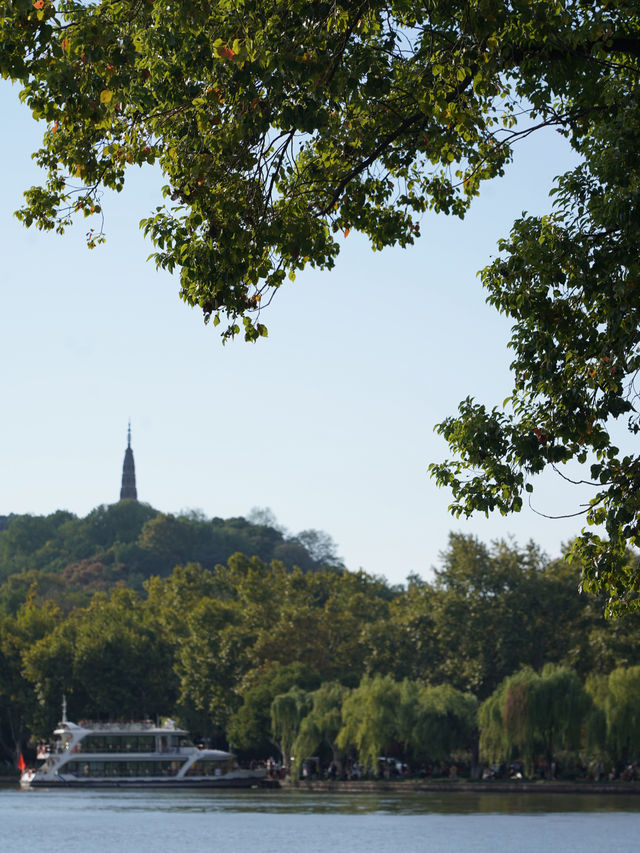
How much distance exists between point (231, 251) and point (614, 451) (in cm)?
435

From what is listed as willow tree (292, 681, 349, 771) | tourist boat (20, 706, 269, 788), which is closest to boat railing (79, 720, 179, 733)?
tourist boat (20, 706, 269, 788)

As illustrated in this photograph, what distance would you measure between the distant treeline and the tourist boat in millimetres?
1735

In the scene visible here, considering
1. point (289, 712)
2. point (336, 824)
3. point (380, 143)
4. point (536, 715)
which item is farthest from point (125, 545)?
point (380, 143)

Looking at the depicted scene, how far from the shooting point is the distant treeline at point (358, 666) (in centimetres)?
5722

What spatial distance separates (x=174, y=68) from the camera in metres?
11.2

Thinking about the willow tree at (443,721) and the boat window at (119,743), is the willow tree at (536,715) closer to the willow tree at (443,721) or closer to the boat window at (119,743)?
the willow tree at (443,721)

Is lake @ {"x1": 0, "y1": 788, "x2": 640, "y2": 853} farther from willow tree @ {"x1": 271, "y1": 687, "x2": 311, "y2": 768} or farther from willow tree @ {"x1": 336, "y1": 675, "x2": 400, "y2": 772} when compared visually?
willow tree @ {"x1": 271, "y1": 687, "x2": 311, "y2": 768}

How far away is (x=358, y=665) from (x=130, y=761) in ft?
50.0

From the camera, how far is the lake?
3838 centimetres

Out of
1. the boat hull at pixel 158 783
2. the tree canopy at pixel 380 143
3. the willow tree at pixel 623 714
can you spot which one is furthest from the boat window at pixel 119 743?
the tree canopy at pixel 380 143

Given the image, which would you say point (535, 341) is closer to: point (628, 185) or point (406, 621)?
point (628, 185)

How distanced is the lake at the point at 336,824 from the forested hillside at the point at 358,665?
10.7 ft

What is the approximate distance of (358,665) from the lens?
3059 inches

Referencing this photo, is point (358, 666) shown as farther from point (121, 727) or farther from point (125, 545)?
point (125, 545)
